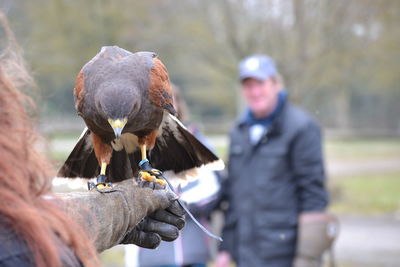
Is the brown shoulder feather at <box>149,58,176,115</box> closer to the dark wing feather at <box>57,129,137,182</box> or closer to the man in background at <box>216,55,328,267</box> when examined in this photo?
the dark wing feather at <box>57,129,137,182</box>

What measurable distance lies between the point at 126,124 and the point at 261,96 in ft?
6.90

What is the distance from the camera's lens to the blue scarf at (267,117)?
4754mm

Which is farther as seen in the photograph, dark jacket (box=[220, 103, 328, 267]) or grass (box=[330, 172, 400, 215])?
grass (box=[330, 172, 400, 215])

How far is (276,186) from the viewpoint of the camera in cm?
457

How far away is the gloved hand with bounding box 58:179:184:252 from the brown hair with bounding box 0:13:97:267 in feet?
0.42

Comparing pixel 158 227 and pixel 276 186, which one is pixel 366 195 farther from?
pixel 158 227

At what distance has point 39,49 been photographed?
34.4 feet

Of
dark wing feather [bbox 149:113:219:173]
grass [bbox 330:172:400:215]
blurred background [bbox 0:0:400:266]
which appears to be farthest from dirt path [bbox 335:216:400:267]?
dark wing feather [bbox 149:113:219:173]

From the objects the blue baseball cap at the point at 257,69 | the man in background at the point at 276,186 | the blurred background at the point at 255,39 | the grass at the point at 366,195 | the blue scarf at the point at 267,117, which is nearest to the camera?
the man in background at the point at 276,186

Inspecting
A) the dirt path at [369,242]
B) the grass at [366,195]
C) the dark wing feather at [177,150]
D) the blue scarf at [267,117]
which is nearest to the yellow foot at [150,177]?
the dark wing feather at [177,150]

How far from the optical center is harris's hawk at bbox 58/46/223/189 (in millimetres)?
2887

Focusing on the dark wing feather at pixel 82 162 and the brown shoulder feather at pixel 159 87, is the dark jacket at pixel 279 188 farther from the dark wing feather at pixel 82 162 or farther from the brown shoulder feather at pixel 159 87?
the dark wing feather at pixel 82 162

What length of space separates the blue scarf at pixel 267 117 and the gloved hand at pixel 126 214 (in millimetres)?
2314

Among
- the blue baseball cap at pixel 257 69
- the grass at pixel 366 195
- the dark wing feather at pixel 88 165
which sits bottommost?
the grass at pixel 366 195
